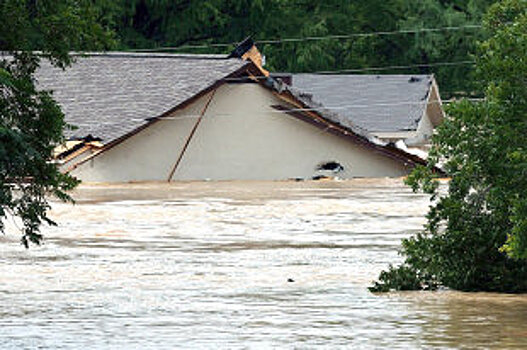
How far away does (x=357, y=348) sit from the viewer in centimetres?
1401

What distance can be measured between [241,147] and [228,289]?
32.5 m

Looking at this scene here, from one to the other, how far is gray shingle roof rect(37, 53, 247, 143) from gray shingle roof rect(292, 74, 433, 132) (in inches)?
496

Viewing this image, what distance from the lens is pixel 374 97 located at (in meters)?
69.2

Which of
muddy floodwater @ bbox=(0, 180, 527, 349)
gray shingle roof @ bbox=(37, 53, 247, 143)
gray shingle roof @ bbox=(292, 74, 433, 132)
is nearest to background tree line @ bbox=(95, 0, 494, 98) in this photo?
gray shingle roof @ bbox=(292, 74, 433, 132)

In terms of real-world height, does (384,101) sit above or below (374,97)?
below

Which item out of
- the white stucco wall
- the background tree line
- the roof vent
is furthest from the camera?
the background tree line

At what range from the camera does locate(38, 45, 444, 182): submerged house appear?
49812 mm

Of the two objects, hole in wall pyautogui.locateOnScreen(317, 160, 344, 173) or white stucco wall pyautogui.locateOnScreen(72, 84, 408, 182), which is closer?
white stucco wall pyautogui.locateOnScreen(72, 84, 408, 182)

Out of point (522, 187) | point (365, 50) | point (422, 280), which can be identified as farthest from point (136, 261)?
point (365, 50)

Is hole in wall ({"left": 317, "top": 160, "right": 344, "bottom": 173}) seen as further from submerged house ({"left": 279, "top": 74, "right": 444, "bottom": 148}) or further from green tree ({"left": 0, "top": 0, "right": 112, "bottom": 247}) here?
green tree ({"left": 0, "top": 0, "right": 112, "bottom": 247})

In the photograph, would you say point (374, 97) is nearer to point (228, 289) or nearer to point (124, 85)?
point (124, 85)

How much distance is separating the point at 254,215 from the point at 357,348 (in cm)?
2007

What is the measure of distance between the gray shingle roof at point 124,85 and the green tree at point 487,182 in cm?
3101

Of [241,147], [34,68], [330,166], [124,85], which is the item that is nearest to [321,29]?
[124,85]
